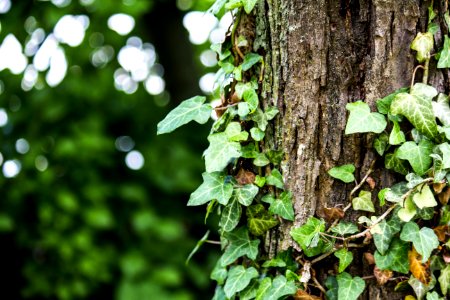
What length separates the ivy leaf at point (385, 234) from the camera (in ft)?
3.63

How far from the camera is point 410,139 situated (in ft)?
3.67

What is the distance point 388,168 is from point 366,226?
13 cm

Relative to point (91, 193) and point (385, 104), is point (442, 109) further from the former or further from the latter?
point (91, 193)

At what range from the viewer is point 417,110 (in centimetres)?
109

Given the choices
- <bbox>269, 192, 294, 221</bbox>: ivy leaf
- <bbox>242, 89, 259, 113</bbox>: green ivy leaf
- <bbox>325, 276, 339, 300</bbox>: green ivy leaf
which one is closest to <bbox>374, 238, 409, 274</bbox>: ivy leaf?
<bbox>325, 276, 339, 300</bbox>: green ivy leaf

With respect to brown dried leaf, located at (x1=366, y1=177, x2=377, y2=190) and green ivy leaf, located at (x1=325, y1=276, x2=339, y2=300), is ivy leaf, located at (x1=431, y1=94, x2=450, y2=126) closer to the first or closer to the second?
brown dried leaf, located at (x1=366, y1=177, x2=377, y2=190)

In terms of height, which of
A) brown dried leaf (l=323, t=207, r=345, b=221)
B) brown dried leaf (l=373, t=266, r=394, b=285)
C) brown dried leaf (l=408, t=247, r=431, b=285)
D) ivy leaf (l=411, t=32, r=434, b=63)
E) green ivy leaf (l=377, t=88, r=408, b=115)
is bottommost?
brown dried leaf (l=373, t=266, r=394, b=285)

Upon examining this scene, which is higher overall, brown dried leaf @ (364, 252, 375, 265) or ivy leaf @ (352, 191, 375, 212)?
ivy leaf @ (352, 191, 375, 212)

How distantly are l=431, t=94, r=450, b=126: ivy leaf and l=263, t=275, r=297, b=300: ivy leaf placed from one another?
1.58 feet

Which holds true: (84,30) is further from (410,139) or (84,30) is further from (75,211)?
(410,139)

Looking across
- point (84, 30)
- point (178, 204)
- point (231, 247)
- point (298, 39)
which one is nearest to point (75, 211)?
point (178, 204)

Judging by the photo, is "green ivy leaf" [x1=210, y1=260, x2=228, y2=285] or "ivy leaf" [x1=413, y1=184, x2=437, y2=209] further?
"green ivy leaf" [x1=210, y1=260, x2=228, y2=285]

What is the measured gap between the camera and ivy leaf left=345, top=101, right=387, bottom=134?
1086 millimetres

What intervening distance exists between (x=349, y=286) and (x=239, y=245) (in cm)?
27
